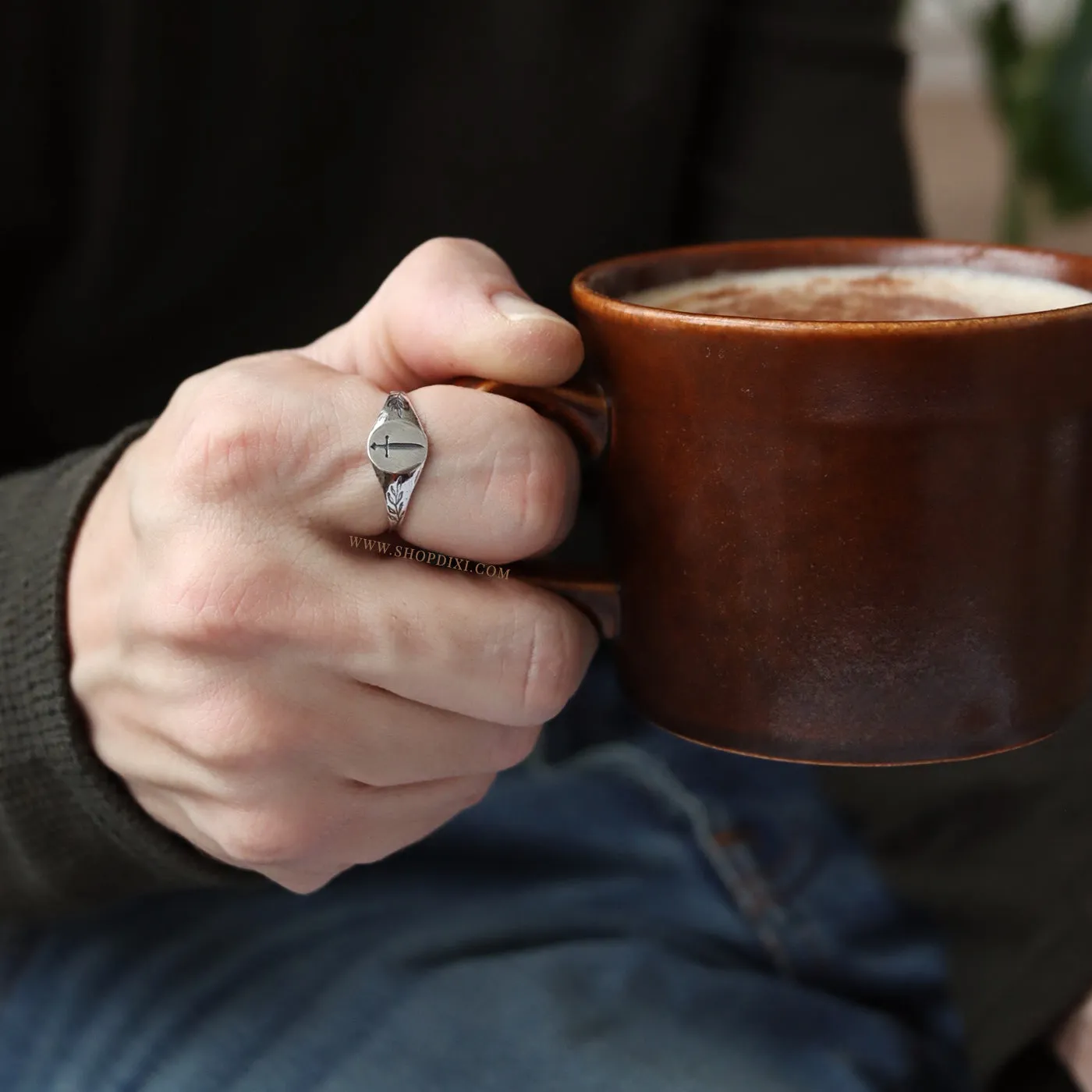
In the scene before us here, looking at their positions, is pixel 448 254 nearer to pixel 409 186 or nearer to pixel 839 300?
pixel 839 300

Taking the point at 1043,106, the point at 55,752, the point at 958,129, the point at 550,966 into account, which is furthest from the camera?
the point at 958,129

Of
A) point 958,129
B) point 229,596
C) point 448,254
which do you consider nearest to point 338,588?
point 229,596

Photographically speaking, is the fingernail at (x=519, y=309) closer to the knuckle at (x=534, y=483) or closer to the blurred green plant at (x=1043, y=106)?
the knuckle at (x=534, y=483)

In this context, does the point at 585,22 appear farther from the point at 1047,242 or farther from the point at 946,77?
the point at 946,77

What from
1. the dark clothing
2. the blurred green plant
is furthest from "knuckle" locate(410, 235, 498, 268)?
the blurred green plant

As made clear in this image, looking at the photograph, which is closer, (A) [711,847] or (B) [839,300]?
(B) [839,300]

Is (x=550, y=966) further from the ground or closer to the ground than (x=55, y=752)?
closer to the ground

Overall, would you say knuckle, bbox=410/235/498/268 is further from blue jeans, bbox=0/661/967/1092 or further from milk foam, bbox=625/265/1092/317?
blue jeans, bbox=0/661/967/1092

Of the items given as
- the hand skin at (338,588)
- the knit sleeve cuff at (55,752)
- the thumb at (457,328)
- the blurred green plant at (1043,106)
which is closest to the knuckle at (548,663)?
the hand skin at (338,588)

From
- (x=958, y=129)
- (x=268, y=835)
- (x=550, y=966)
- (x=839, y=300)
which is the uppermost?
(x=958, y=129)
